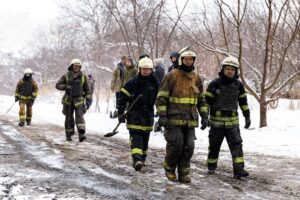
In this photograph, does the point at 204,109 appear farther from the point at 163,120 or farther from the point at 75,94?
the point at 75,94

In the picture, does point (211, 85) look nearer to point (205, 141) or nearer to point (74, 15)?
point (205, 141)

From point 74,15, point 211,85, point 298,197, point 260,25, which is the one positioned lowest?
point 298,197

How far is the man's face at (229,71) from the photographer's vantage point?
6934mm

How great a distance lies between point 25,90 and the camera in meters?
14.4

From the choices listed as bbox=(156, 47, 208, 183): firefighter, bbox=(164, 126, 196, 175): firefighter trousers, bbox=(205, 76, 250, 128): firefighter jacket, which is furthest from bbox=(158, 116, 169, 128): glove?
bbox=(205, 76, 250, 128): firefighter jacket

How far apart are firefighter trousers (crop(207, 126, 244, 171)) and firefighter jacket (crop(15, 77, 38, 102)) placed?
8.62m

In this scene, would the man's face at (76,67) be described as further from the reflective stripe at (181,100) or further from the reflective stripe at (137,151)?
the reflective stripe at (181,100)

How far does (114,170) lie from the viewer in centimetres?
704

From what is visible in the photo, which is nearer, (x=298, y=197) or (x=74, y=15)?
(x=298, y=197)

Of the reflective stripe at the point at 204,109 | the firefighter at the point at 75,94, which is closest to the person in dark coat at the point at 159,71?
the firefighter at the point at 75,94

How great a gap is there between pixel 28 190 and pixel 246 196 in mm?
2644

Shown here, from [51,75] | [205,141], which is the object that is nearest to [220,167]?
[205,141]

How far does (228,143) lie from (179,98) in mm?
1239

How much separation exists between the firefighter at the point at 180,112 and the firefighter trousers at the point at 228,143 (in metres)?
0.63
